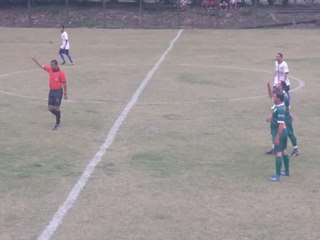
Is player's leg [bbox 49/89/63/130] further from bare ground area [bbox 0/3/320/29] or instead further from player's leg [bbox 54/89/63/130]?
bare ground area [bbox 0/3/320/29]

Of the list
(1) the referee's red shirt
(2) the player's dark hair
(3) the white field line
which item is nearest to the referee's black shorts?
(1) the referee's red shirt

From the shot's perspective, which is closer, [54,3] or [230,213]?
[230,213]

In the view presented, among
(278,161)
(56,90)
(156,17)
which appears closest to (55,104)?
(56,90)

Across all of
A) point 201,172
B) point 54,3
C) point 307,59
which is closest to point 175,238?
point 201,172

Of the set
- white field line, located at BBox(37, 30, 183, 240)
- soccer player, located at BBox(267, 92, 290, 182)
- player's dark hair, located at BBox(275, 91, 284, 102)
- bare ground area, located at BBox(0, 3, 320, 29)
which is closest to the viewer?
white field line, located at BBox(37, 30, 183, 240)

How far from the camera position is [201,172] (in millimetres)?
17328

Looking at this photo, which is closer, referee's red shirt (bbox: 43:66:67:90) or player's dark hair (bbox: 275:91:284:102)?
player's dark hair (bbox: 275:91:284:102)

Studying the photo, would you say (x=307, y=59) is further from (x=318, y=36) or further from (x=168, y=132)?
(x=168, y=132)

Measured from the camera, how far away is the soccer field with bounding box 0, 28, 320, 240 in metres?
13.9

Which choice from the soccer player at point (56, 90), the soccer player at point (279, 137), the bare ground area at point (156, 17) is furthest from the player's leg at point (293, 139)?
the bare ground area at point (156, 17)

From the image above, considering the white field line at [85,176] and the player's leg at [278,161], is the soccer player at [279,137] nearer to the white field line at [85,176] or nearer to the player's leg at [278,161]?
the player's leg at [278,161]

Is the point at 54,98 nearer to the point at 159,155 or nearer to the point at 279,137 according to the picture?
the point at 159,155

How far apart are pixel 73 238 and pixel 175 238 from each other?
163 cm

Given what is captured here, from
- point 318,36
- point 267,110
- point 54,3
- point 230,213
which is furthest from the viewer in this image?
point 54,3
